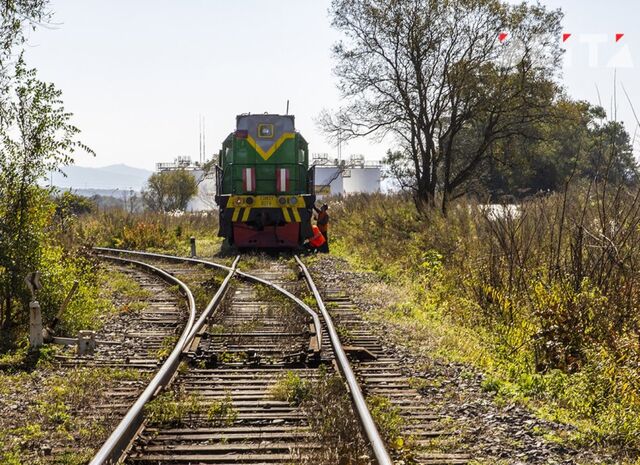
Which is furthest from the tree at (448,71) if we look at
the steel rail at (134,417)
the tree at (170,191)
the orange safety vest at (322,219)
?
the tree at (170,191)

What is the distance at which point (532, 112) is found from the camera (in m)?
27.0

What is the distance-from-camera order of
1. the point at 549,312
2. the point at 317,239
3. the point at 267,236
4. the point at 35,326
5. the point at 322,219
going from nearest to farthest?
the point at 549,312 < the point at 35,326 < the point at 267,236 < the point at 322,219 < the point at 317,239

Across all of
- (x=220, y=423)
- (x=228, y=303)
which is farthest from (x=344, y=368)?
(x=228, y=303)

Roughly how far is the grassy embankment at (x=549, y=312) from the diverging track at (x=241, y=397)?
4.77ft

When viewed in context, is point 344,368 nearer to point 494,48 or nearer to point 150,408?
point 150,408

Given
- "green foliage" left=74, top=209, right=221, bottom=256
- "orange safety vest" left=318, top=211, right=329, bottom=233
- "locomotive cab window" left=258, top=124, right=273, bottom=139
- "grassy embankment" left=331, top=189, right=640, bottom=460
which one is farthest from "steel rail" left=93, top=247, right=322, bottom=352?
"orange safety vest" left=318, top=211, right=329, bottom=233

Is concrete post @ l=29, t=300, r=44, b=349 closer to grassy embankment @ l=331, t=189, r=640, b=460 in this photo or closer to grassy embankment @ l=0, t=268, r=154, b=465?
grassy embankment @ l=0, t=268, r=154, b=465

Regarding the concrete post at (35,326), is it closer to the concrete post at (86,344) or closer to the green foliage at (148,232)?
the concrete post at (86,344)

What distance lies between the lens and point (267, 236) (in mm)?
21641

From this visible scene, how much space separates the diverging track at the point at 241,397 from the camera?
Result: 16.6 ft

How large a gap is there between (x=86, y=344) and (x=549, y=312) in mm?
5189

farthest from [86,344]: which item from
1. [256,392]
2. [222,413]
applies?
[222,413]

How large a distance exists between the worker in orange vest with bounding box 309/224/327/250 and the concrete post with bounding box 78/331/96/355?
14.0m

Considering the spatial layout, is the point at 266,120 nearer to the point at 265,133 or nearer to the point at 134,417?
the point at 265,133
